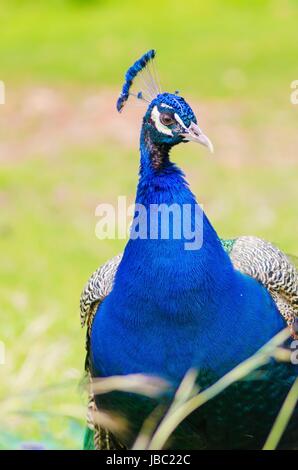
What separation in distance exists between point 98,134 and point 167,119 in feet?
18.2

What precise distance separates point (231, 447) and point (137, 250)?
638mm

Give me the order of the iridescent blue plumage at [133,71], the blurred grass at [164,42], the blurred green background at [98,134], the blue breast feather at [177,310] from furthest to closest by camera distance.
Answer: the blurred grass at [164,42] → the blurred green background at [98,134] → the iridescent blue plumage at [133,71] → the blue breast feather at [177,310]

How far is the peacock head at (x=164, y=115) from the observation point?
110 inches

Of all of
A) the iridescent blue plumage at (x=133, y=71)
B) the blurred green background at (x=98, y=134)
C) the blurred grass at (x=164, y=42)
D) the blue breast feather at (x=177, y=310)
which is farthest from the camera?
the blurred grass at (x=164, y=42)

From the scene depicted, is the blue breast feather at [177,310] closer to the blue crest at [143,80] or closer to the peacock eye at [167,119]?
the peacock eye at [167,119]

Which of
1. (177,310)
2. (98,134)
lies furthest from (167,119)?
(98,134)

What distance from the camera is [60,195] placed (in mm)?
7105

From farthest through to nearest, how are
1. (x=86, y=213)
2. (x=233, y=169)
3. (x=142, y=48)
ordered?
(x=142, y=48) → (x=233, y=169) → (x=86, y=213)

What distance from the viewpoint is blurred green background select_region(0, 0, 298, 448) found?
5.57 meters

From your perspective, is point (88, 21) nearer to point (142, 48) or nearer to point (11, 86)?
point (142, 48)

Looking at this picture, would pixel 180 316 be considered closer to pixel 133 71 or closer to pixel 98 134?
pixel 133 71

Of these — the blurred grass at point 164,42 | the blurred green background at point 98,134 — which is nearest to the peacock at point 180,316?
the blurred green background at point 98,134

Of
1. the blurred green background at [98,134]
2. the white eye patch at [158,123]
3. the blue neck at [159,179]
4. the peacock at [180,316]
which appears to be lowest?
the peacock at [180,316]
